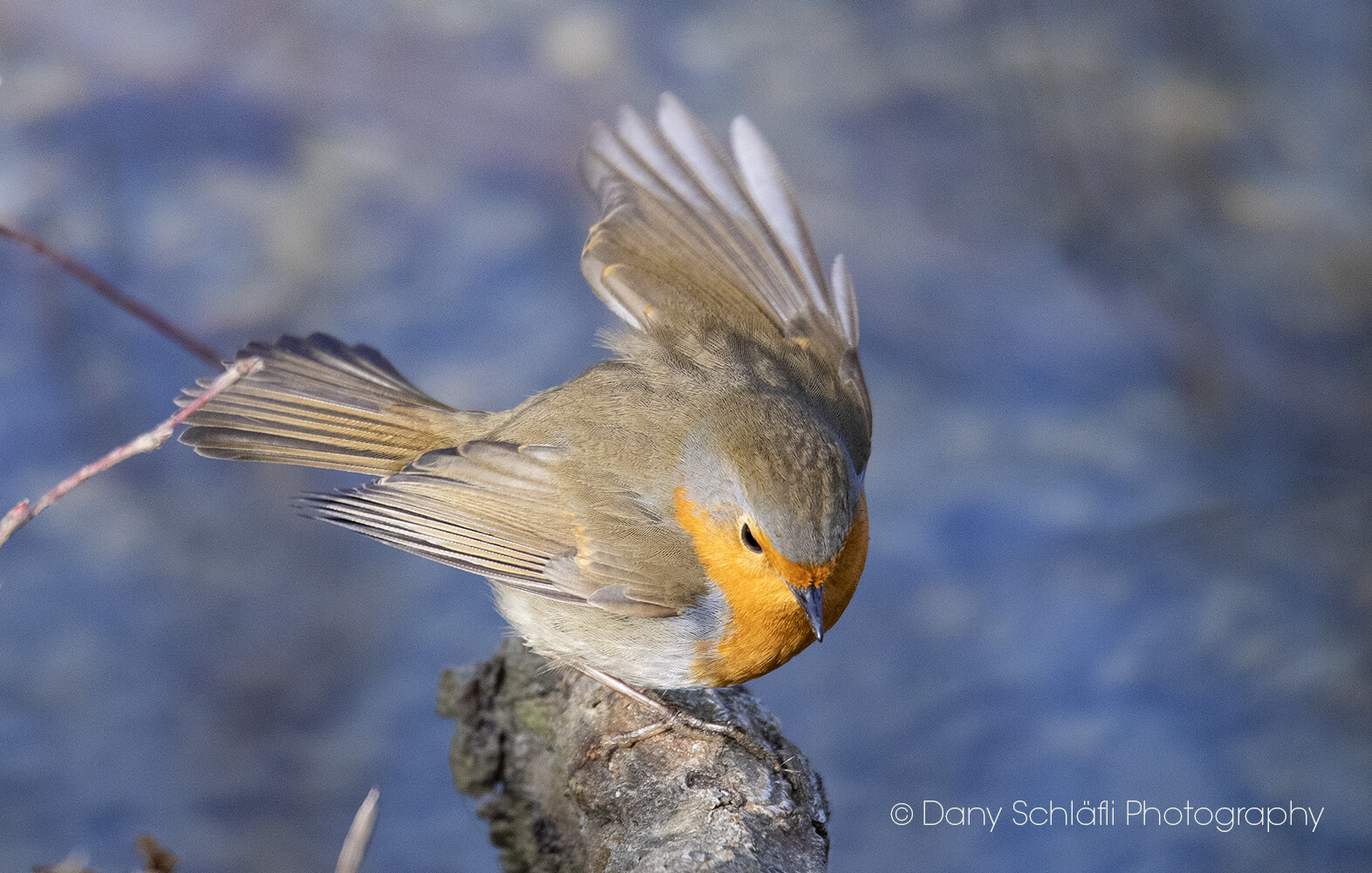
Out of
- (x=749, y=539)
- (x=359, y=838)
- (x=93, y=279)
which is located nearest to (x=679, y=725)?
(x=749, y=539)

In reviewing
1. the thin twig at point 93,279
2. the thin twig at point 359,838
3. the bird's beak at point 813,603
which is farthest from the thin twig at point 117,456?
the bird's beak at point 813,603

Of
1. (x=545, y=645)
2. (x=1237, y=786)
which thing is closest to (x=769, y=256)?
(x=545, y=645)

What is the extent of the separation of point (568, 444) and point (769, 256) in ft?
1.50

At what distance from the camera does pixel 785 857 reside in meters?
1.26

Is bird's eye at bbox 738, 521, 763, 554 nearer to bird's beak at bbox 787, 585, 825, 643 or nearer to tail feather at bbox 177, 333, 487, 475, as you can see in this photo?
bird's beak at bbox 787, 585, 825, 643

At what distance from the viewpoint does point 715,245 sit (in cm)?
183

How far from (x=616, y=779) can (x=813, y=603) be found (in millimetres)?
340

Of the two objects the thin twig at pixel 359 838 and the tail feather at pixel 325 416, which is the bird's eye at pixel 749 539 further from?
the thin twig at pixel 359 838

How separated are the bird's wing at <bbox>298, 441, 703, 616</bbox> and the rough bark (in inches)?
7.5

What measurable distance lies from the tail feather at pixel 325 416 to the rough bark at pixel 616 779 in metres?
0.37

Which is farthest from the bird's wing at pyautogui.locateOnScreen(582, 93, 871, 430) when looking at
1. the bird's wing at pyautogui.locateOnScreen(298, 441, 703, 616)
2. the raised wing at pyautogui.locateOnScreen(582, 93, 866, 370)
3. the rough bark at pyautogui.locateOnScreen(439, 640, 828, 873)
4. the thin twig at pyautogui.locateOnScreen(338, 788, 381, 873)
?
the thin twig at pyautogui.locateOnScreen(338, 788, 381, 873)

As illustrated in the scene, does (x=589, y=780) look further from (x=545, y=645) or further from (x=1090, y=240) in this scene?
(x=1090, y=240)

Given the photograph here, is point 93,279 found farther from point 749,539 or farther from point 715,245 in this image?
point 715,245

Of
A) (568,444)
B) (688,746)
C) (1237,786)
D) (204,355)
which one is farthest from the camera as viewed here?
(1237,786)
